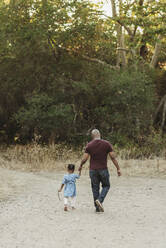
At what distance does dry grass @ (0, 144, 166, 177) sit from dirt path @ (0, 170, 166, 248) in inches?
173

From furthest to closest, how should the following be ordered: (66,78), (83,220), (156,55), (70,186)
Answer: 1. (156,55)
2. (66,78)
3. (70,186)
4. (83,220)

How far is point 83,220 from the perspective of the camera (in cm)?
834

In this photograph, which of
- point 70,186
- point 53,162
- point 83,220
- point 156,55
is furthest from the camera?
point 156,55

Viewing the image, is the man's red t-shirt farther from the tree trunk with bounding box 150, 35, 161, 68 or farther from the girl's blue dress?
the tree trunk with bounding box 150, 35, 161, 68

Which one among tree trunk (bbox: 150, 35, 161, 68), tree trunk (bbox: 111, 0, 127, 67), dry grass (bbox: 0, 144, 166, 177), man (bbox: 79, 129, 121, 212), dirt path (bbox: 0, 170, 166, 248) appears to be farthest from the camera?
tree trunk (bbox: 150, 35, 161, 68)

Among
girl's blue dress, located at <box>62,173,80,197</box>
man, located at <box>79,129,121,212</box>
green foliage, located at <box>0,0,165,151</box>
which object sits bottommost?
girl's blue dress, located at <box>62,173,80,197</box>

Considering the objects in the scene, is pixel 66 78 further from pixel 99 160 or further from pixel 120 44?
pixel 99 160

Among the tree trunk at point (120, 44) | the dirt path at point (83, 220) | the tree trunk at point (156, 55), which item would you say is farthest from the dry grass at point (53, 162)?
the tree trunk at point (156, 55)

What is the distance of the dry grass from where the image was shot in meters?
18.0

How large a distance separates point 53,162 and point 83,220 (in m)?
10.7

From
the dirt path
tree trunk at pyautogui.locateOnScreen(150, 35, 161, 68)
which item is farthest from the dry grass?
tree trunk at pyautogui.locateOnScreen(150, 35, 161, 68)

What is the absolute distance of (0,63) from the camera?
23391mm

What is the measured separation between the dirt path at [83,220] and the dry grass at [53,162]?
4389mm

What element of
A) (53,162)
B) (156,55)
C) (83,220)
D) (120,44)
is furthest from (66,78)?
(83,220)
